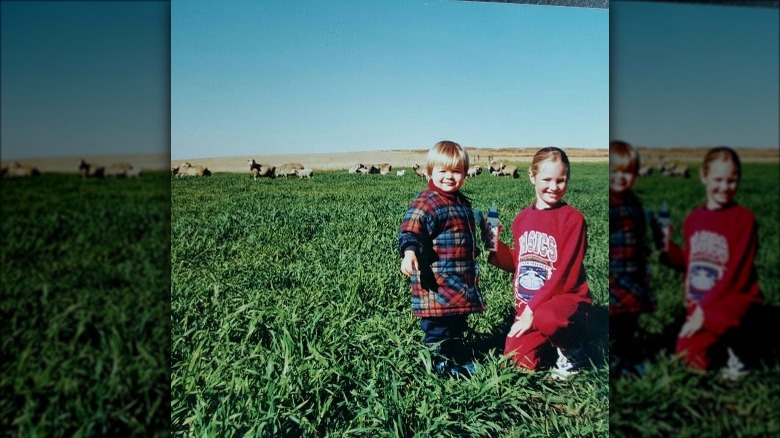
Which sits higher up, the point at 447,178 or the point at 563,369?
the point at 447,178

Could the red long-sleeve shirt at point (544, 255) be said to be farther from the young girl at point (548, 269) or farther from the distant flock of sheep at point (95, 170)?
the distant flock of sheep at point (95, 170)

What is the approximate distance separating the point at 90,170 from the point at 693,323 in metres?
3.13

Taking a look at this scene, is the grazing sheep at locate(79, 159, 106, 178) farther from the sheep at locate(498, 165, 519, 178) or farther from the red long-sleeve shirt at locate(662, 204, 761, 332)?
the red long-sleeve shirt at locate(662, 204, 761, 332)

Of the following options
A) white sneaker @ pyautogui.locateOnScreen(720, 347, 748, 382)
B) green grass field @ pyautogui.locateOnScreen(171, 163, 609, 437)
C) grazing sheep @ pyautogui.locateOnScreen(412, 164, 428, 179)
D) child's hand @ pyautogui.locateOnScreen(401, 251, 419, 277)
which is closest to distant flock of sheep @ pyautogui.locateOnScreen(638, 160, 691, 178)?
green grass field @ pyautogui.locateOnScreen(171, 163, 609, 437)

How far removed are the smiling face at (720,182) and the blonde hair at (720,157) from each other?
12 millimetres

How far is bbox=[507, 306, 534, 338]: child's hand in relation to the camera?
3.96 metres

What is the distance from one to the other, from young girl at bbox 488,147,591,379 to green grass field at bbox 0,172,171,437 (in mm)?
1777

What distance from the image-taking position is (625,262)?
4109 mm

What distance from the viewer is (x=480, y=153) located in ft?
12.9

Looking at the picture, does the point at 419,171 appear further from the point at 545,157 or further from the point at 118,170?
the point at 118,170

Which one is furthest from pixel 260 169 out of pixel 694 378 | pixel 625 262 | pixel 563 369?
pixel 694 378

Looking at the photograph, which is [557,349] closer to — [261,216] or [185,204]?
[261,216]

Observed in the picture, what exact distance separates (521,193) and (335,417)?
155cm

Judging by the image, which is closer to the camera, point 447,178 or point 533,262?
point 447,178
